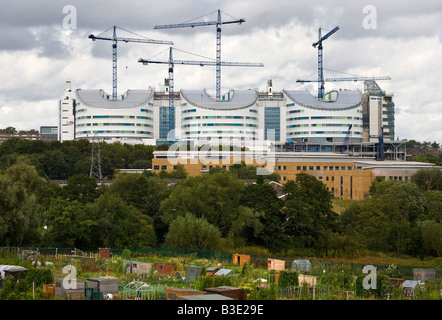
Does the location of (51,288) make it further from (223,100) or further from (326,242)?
(223,100)

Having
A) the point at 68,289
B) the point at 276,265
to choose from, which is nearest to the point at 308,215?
the point at 276,265

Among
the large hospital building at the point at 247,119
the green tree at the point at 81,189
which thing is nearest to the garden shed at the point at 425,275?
the green tree at the point at 81,189

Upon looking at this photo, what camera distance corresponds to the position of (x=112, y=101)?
12925 cm

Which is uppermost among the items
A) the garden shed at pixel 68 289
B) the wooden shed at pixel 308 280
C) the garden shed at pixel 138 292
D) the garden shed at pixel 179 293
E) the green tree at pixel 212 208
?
the green tree at pixel 212 208

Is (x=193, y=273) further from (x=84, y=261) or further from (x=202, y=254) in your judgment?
(x=202, y=254)

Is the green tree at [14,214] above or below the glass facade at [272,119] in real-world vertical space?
below

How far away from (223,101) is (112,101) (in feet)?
74.5

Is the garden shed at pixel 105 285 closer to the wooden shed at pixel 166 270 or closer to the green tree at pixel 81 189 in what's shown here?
the wooden shed at pixel 166 270

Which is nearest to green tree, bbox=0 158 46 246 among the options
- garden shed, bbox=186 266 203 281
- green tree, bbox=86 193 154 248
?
green tree, bbox=86 193 154 248

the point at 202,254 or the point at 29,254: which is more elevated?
the point at 29,254

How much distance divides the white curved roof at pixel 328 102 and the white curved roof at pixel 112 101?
29.4m

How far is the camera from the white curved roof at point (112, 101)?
128m

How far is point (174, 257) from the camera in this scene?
3120 centimetres
